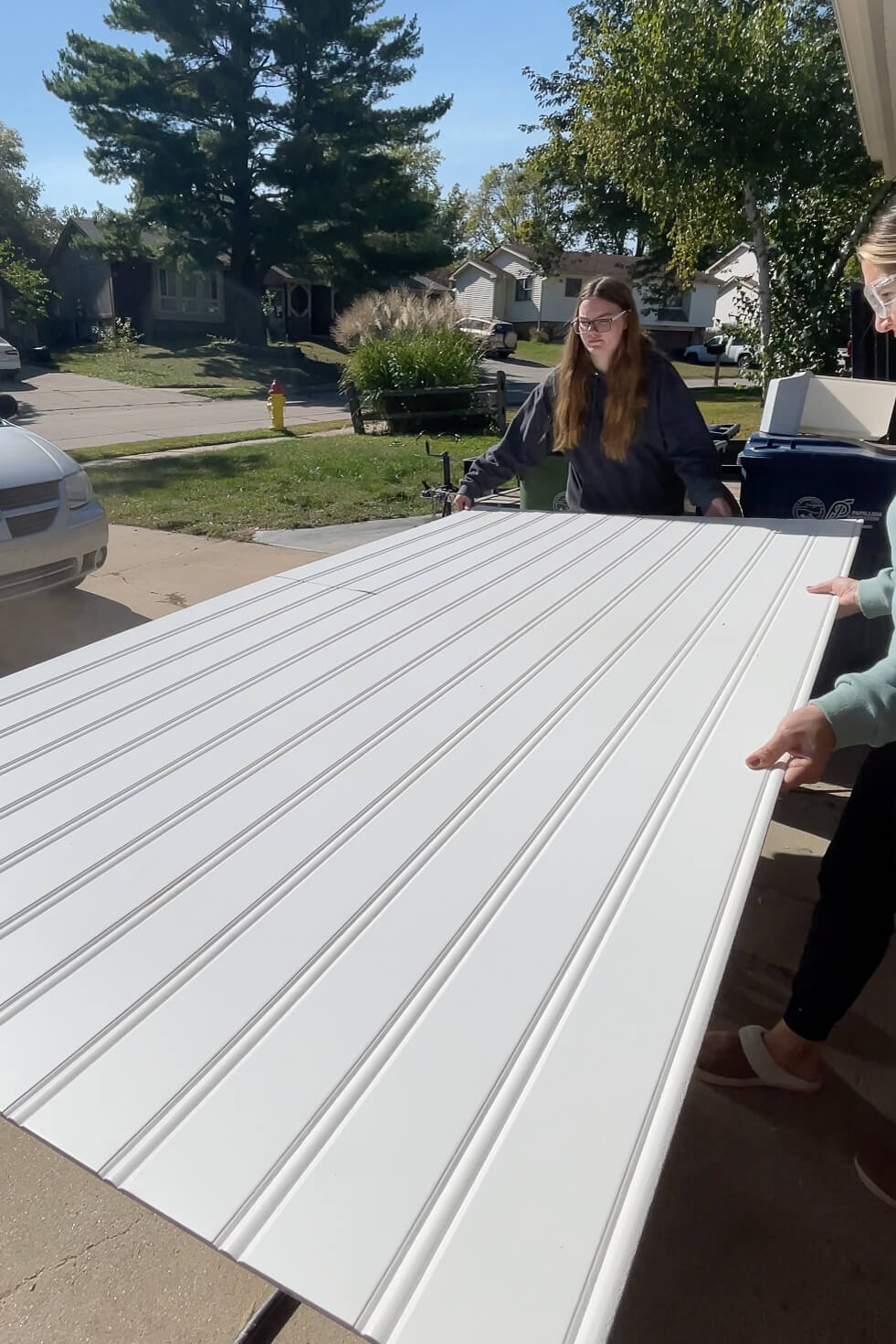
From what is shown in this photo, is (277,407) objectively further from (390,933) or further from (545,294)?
(545,294)

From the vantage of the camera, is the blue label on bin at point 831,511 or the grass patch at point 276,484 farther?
Answer: the grass patch at point 276,484

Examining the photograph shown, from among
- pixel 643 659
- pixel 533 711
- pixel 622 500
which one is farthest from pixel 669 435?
pixel 533 711

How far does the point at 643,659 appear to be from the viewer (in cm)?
212

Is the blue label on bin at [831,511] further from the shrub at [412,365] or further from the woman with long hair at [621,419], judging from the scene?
the shrub at [412,365]

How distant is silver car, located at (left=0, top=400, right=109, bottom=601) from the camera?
16.2 feet

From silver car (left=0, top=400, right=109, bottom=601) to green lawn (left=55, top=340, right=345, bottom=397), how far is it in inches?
725

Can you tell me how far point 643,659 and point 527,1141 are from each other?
1.36 metres

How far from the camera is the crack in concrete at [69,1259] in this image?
1.76m

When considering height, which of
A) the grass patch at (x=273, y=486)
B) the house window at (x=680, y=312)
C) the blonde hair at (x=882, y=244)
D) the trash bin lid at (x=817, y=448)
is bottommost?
the grass patch at (x=273, y=486)

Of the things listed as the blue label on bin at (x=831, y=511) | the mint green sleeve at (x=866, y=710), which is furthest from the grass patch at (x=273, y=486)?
the mint green sleeve at (x=866, y=710)

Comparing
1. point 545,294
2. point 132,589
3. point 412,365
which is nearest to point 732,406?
point 412,365

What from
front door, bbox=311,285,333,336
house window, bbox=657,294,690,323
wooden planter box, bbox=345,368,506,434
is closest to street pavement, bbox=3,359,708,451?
wooden planter box, bbox=345,368,506,434

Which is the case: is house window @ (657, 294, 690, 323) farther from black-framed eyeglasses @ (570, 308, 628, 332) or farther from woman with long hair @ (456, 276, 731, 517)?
black-framed eyeglasses @ (570, 308, 628, 332)

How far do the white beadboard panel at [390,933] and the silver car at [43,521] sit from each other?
307 cm
